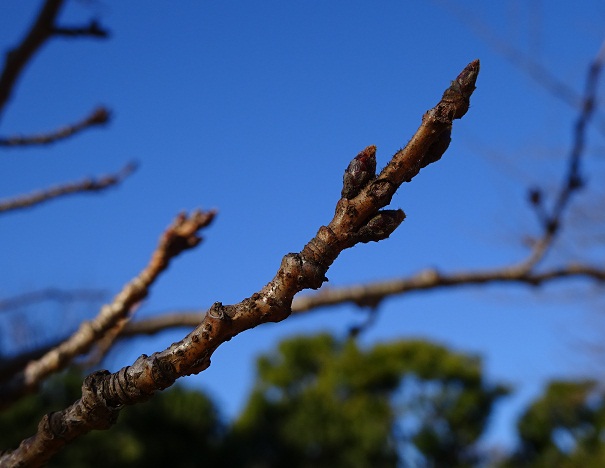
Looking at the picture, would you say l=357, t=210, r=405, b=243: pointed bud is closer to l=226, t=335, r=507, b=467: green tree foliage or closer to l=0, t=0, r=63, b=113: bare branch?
l=0, t=0, r=63, b=113: bare branch

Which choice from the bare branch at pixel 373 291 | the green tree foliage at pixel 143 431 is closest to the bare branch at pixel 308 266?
the bare branch at pixel 373 291

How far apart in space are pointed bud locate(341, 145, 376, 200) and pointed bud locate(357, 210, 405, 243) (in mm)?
35

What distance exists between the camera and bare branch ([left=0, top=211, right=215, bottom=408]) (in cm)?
160

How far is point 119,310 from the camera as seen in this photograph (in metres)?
1.78

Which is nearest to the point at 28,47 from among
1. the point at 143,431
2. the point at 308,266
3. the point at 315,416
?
the point at 308,266

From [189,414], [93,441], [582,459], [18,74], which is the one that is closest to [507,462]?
[582,459]

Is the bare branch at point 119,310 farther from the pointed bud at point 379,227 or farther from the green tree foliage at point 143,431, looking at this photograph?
the green tree foliage at point 143,431

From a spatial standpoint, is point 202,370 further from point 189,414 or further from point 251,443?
point 251,443

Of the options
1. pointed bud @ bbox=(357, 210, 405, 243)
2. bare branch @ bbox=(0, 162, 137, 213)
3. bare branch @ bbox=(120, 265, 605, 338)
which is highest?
bare branch @ bbox=(0, 162, 137, 213)

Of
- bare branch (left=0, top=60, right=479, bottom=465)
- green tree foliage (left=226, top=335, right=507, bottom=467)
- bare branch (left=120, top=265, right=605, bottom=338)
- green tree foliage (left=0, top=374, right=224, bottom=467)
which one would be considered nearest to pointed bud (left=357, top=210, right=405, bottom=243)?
bare branch (left=0, top=60, right=479, bottom=465)

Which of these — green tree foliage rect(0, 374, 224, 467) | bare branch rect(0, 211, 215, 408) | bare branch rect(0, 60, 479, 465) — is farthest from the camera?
green tree foliage rect(0, 374, 224, 467)

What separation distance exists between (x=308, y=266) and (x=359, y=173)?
11 cm

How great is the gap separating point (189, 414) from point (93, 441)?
231 cm

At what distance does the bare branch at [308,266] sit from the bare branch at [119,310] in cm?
65
